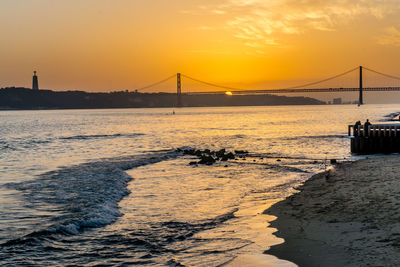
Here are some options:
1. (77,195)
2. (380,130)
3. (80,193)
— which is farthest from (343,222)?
(380,130)

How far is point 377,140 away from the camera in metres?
26.3

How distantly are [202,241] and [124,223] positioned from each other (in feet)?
9.51

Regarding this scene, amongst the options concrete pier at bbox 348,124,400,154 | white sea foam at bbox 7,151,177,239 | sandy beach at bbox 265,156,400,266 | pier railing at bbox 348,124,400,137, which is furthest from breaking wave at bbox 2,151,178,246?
pier railing at bbox 348,124,400,137

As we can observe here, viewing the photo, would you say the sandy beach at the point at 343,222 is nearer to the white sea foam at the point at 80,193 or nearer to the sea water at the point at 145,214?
the sea water at the point at 145,214

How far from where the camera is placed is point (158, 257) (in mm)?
8461

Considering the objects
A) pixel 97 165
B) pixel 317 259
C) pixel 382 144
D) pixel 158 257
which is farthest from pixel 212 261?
pixel 382 144

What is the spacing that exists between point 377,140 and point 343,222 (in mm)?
18431

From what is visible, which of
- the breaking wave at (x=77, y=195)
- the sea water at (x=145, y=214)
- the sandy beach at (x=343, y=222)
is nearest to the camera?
the sandy beach at (x=343, y=222)

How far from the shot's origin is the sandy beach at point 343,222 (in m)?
7.61

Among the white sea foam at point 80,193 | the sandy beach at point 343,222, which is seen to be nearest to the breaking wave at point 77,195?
the white sea foam at point 80,193

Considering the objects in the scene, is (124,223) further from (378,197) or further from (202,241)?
(378,197)

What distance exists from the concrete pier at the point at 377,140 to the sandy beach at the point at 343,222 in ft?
37.4

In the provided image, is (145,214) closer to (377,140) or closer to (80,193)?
(80,193)

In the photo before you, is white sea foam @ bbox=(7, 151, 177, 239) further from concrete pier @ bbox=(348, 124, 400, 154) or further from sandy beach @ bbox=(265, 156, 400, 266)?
concrete pier @ bbox=(348, 124, 400, 154)
